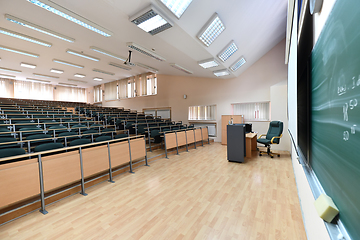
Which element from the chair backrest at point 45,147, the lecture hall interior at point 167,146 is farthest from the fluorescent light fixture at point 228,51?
the chair backrest at point 45,147

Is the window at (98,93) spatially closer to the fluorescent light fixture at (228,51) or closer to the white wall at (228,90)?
the white wall at (228,90)

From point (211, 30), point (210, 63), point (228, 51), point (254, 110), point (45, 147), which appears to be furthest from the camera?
point (254, 110)

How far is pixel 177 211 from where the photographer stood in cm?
218

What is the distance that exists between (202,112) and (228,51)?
4.07m

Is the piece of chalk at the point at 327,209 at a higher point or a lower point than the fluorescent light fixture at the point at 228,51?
lower

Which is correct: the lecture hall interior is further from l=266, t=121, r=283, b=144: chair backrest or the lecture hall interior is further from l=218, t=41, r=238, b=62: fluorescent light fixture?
l=266, t=121, r=283, b=144: chair backrest

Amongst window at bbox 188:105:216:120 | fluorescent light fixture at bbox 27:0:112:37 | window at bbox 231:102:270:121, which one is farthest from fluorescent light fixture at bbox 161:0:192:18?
window at bbox 188:105:216:120

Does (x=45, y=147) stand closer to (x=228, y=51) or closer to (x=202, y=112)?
(x=228, y=51)

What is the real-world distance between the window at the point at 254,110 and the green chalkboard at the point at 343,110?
6.50 metres

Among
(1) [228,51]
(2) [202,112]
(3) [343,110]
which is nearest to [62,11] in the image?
(1) [228,51]

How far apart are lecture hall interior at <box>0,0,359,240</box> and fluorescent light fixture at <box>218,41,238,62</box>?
0.16 feet

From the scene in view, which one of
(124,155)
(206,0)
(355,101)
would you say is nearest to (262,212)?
(355,101)

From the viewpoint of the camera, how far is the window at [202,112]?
317 inches

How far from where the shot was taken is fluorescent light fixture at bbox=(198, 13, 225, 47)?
3410 millimetres
